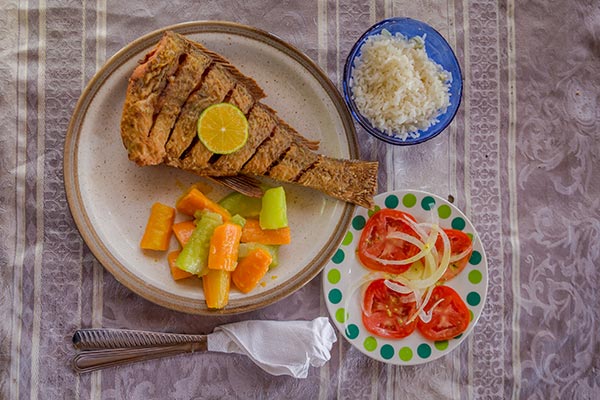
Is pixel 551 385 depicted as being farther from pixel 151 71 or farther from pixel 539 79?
pixel 151 71

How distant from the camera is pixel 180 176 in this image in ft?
8.41

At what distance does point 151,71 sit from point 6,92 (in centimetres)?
72

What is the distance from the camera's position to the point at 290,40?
8.82ft

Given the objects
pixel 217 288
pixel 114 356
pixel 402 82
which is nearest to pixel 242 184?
pixel 217 288

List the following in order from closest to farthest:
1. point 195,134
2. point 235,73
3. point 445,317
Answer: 1. point 195,134
2. point 235,73
3. point 445,317

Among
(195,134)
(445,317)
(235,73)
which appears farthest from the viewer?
(445,317)

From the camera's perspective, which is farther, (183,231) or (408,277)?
(408,277)

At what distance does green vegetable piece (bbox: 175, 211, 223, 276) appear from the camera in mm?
2418

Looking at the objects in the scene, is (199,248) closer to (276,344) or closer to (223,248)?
(223,248)

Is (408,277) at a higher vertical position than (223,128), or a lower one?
lower

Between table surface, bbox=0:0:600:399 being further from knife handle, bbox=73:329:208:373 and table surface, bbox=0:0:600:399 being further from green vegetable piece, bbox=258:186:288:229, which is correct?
green vegetable piece, bbox=258:186:288:229

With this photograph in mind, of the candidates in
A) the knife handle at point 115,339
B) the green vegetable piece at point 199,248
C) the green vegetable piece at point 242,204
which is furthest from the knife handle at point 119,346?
the green vegetable piece at point 242,204

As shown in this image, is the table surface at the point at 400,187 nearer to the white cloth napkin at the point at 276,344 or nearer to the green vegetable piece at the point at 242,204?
the white cloth napkin at the point at 276,344

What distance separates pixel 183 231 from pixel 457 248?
3.84 feet
